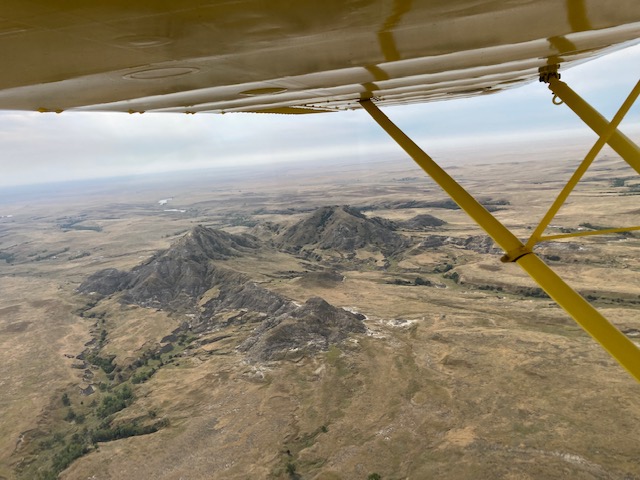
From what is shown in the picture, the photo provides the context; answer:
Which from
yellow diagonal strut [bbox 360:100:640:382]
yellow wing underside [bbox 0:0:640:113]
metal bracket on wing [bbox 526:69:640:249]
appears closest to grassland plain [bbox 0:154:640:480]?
metal bracket on wing [bbox 526:69:640:249]

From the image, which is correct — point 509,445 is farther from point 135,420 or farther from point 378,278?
point 378,278

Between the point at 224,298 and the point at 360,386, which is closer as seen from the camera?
the point at 360,386

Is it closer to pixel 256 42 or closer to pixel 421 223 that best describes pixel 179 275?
pixel 421 223

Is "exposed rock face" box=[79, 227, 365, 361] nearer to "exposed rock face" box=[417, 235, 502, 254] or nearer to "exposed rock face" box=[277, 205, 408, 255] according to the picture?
"exposed rock face" box=[277, 205, 408, 255]

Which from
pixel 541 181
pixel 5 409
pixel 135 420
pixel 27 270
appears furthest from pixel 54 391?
pixel 541 181

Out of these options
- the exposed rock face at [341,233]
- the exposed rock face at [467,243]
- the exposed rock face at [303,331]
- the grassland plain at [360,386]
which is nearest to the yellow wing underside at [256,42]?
the grassland plain at [360,386]

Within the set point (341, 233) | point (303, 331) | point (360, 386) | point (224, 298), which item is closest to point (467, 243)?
point (341, 233)
